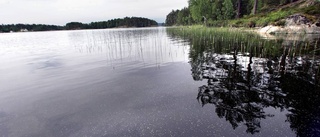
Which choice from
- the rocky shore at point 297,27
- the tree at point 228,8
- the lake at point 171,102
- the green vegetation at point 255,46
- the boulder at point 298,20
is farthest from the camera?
the tree at point 228,8

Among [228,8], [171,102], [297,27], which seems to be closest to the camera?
→ [171,102]

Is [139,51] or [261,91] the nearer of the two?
[261,91]

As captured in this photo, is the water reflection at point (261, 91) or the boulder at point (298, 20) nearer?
the water reflection at point (261, 91)

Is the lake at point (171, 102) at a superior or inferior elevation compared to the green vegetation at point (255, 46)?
inferior

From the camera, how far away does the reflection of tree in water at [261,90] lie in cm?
649

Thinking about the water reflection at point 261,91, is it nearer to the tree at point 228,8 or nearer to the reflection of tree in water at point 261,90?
the reflection of tree in water at point 261,90

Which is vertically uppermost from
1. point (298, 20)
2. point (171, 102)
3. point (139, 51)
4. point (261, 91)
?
point (298, 20)

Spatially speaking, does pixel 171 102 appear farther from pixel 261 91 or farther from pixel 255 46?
pixel 255 46

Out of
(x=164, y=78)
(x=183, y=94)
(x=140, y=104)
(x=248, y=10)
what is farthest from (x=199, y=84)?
(x=248, y=10)

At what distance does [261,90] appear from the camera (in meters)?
8.87

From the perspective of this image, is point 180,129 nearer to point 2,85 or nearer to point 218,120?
point 218,120

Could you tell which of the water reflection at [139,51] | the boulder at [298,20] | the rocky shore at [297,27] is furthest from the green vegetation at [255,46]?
the boulder at [298,20]

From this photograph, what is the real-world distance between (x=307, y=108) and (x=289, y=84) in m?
2.72

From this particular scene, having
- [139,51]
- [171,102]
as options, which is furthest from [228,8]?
[171,102]
